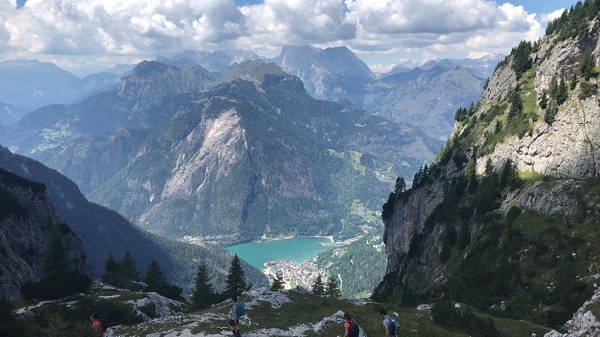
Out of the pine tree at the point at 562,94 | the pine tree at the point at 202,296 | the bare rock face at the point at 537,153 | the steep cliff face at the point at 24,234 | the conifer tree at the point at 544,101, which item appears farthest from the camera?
the conifer tree at the point at 544,101

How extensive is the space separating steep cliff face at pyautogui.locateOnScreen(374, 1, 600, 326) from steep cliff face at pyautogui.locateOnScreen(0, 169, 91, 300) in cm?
9936

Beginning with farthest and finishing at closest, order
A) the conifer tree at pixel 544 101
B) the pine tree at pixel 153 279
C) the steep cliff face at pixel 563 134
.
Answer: the conifer tree at pixel 544 101 < the pine tree at pixel 153 279 < the steep cliff face at pixel 563 134

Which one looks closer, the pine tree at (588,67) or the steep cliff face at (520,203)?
the steep cliff face at (520,203)

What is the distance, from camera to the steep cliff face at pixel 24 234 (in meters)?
97.7

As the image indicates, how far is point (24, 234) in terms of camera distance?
12556 centimetres

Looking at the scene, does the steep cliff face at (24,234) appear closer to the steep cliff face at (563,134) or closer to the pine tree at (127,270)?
the pine tree at (127,270)

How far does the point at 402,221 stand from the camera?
184 m

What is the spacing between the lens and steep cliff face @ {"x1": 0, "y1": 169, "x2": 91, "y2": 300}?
321ft

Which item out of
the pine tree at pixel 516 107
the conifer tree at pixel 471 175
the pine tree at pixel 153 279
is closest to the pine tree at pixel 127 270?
the pine tree at pixel 153 279

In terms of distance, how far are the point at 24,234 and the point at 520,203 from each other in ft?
474

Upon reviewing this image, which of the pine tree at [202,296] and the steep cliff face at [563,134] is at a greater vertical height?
the steep cliff face at [563,134]

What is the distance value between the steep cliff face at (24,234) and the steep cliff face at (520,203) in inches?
3912

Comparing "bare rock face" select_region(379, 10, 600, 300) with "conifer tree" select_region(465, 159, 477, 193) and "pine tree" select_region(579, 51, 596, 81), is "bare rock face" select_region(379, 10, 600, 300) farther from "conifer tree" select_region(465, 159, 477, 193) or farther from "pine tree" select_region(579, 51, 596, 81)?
"conifer tree" select_region(465, 159, 477, 193)

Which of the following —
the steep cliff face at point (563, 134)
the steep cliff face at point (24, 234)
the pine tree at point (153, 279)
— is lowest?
the pine tree at point (153, 279)
